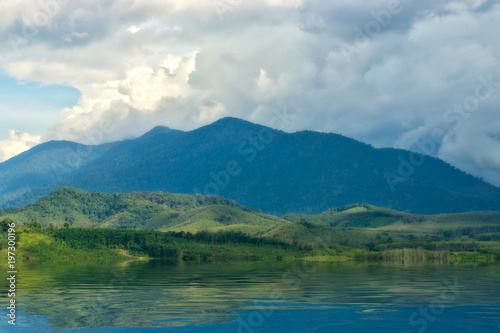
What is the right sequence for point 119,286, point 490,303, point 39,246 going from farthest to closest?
point 39,246 < point 119,286 < point 490,303

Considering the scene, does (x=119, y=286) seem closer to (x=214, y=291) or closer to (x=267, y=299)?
(x=214, y=291)

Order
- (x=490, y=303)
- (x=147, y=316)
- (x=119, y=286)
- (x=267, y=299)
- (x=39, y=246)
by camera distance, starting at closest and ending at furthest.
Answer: (x=147, y=316) → (x=490, y=303) → (x=267, y=299) → (x=119, y=286) → (x=39, y=246)

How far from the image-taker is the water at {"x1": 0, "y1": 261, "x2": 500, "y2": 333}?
53034 mm

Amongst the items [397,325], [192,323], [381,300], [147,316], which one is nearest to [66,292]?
[147,316]

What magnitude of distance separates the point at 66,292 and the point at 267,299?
29.2 meters

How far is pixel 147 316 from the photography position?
5822 cm

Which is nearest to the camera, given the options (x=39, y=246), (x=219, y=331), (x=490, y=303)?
(x=219, y=331)

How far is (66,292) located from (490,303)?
55017mm

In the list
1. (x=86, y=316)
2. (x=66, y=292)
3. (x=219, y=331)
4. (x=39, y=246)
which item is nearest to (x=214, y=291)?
(x=66, y=292)

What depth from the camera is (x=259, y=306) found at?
2554 inches

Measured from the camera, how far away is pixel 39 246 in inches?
7500

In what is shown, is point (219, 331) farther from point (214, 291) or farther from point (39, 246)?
point (39, 246)

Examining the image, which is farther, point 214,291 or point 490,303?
point 214,291

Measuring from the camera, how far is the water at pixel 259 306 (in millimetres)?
53034
